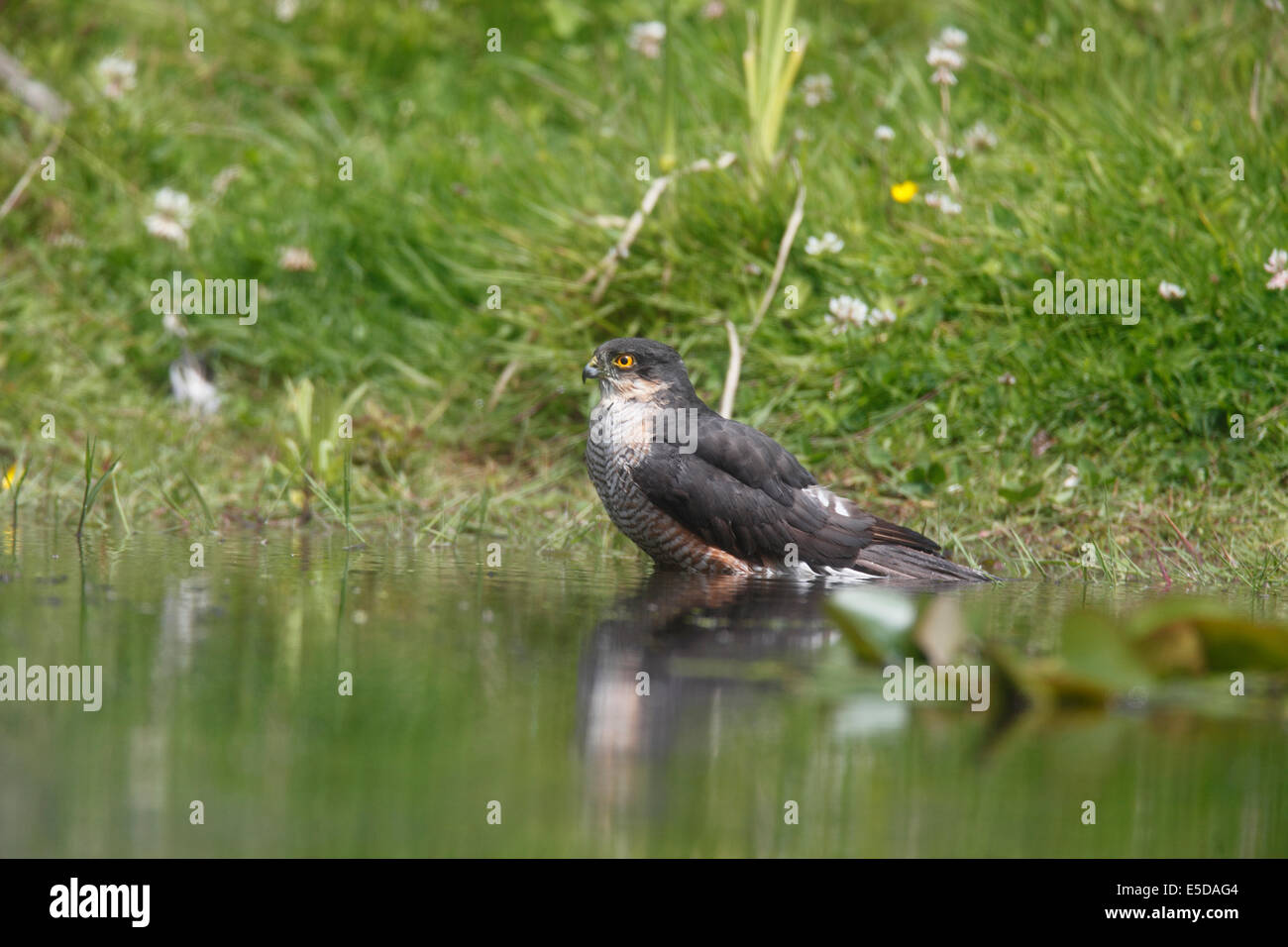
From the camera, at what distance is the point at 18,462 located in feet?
20.9

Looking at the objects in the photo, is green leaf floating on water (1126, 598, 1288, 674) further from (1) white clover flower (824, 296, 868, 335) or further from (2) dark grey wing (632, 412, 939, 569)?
(1) white clover flower (824, 296, 868, 335)

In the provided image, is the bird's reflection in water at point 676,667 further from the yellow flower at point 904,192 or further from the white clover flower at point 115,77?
the white clover flower at point 115,77

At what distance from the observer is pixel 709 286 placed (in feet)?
22.8

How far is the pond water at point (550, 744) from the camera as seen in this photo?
7.86 feet

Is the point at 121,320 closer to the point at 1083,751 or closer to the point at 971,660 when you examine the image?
the point at 971,660

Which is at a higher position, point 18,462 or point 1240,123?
point 1240,123

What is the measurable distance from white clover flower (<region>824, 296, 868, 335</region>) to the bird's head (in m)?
1.22

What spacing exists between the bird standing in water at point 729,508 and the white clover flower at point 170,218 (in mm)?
3335

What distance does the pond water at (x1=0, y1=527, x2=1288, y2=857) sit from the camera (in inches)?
94.3

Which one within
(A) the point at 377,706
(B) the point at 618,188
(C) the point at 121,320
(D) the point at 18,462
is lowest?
(A) the point at 377,706

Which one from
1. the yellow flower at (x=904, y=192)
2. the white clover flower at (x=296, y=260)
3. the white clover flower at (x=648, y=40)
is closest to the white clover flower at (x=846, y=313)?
the yellow flower at (x=904, y=192)

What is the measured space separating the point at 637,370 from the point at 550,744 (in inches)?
113
